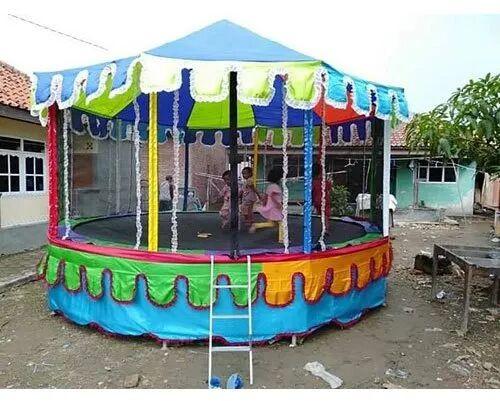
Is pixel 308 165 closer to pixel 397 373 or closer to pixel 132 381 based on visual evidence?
pixel 397 373

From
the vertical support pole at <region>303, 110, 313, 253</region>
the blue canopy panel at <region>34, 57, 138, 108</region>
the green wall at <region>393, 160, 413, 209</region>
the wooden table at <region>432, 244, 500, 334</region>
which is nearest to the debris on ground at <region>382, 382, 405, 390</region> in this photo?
the vertical support pole at <region>303, 110, 313, 253</region>

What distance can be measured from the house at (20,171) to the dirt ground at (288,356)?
367cm

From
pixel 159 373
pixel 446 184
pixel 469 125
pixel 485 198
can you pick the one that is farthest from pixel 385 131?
pixel 485 198

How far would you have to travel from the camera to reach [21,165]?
967cm

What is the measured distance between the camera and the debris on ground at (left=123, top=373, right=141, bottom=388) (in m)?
3.96

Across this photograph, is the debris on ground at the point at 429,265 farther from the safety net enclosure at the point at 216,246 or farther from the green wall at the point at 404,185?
the green wall at the point at 404,185

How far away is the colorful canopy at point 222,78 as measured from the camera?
13.9 ft

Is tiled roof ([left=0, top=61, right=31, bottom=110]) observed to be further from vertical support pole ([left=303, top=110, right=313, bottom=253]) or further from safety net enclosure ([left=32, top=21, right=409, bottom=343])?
vertical support pole ([left=303, top=110, right=313, bottom=253])

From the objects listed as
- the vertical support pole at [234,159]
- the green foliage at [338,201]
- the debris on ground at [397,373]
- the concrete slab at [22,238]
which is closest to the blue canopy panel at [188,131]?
the concrete slab at [22,238]

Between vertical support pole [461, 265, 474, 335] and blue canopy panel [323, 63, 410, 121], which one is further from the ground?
blue canopy panel [323, 63, 410, 121]

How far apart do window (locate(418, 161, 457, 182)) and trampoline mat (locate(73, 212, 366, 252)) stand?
1242 cm

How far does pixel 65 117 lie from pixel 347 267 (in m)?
4.03

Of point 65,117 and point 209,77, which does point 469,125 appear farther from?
point 65,117

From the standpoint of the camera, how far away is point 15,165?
9.52 metres
